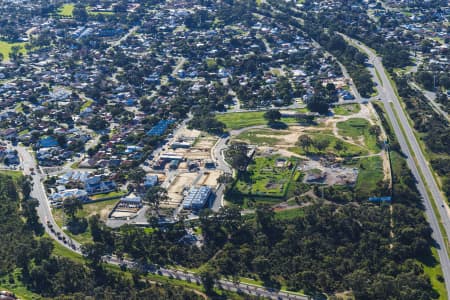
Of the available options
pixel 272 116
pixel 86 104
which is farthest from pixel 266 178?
pixel 86 104

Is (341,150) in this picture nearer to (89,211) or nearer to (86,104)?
(89,211)

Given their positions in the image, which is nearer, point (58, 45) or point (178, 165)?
point (178, 165)

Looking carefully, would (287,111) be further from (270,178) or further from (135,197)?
(135,197)

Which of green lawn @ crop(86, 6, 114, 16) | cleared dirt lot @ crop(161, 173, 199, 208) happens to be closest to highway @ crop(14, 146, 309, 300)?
cleared dirt lot @ crop(161, 173, 199, 208)

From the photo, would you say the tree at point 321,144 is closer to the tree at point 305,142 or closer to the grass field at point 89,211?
the tree at point 305,142

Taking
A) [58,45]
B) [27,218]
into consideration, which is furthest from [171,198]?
[58,45]

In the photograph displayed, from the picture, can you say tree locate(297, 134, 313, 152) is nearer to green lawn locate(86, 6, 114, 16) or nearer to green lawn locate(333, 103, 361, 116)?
green lawn locate(333, 103, 361, 116)

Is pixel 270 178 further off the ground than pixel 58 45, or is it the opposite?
pixel 270 178
